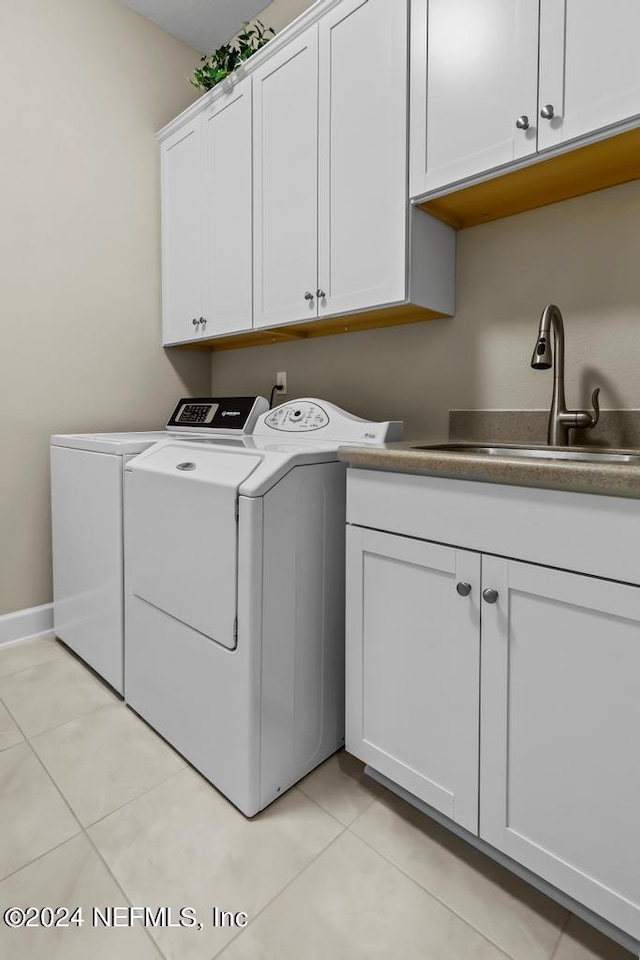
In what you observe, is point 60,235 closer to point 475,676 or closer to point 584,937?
point 475,676

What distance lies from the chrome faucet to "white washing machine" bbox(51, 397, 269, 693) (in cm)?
112

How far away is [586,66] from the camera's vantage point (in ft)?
3.86

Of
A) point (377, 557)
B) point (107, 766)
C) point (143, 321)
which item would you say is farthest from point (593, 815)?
point (143, 321)

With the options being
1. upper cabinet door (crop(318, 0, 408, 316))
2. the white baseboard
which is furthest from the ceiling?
the white baseboard

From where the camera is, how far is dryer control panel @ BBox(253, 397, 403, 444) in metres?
1.66

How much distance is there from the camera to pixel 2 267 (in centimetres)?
209

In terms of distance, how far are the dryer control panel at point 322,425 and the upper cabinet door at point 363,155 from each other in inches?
13.5

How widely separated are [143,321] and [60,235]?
49cm

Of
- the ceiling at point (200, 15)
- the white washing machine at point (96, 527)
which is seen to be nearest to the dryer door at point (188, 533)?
the white washing machine at point (96, 527)

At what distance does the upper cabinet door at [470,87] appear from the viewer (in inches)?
50.2

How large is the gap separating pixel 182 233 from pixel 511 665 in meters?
2.30

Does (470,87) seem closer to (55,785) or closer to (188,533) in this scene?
(188,533)

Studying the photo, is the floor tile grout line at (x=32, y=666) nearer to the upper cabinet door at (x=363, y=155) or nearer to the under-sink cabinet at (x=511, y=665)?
the under-sink cabinet at (x=511, y=665)

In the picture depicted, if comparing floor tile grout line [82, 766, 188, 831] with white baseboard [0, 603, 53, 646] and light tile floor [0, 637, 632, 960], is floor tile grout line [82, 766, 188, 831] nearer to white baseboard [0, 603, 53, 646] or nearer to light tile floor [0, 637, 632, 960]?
light tile floor [0, 637, 632, 960]
